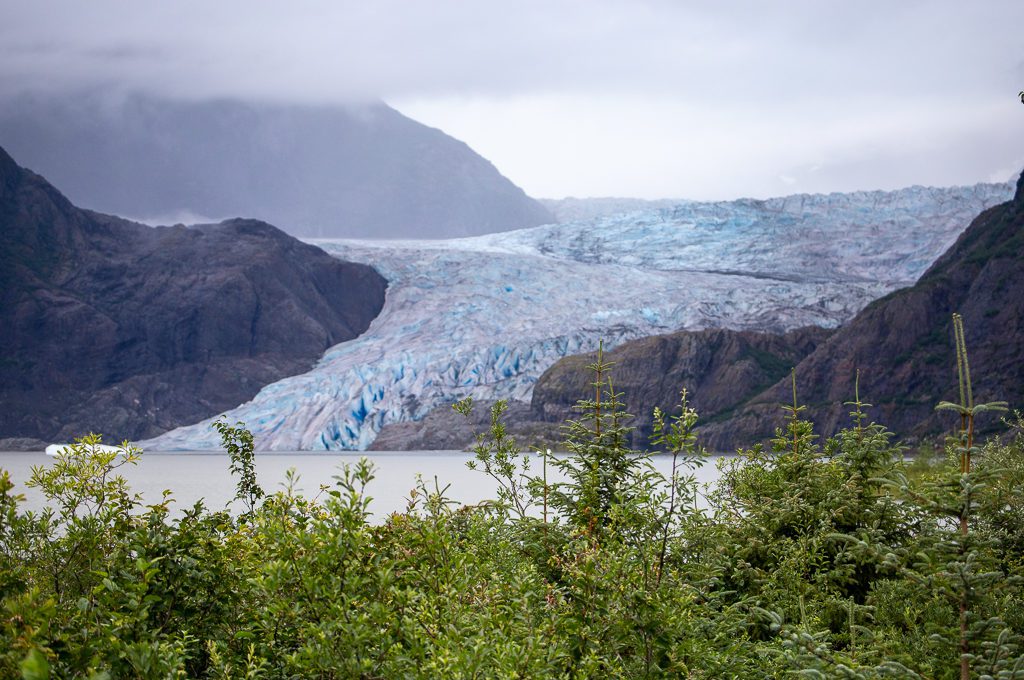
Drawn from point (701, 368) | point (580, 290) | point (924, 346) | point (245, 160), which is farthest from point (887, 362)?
point (245, 160)

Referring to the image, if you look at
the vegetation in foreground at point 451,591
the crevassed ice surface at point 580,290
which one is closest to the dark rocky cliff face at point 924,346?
the crevassed ice surface at point 580,290

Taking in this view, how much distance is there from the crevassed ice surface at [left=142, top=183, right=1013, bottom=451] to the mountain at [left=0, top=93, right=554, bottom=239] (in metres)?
60.2

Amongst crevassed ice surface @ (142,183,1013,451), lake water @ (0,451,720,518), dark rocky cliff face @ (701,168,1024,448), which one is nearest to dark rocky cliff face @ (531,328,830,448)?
crevassed ice surface @ (142,183,1013,451)

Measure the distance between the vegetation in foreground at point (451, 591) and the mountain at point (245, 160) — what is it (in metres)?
126

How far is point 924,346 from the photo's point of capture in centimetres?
5569

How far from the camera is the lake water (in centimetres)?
3244

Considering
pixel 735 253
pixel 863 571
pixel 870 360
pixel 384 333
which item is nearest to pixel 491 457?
pixel 863 571

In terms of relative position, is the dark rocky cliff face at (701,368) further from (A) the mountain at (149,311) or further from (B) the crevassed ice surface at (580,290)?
(A) the mountain at (149,311)

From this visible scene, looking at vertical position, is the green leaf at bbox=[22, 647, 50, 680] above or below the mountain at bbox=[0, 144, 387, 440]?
below

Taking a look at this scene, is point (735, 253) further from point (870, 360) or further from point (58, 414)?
point (58, 414)

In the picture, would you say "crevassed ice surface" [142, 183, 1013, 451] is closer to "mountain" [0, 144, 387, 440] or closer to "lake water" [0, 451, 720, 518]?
"lake water" [0, 451, 720, 518]

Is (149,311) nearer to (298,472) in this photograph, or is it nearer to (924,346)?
(298,472)

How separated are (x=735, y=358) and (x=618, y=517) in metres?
59.5

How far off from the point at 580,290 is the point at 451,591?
58309 mm
